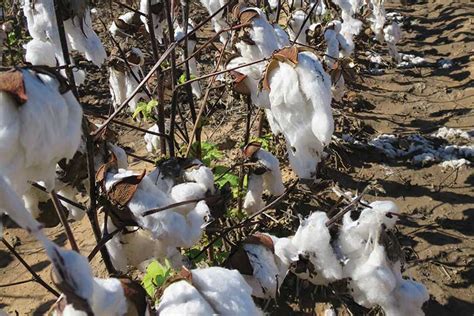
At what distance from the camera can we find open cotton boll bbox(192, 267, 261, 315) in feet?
3.10

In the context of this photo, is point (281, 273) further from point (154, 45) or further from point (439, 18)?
point (439, 18)

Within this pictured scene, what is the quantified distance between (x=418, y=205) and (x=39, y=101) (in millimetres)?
2422

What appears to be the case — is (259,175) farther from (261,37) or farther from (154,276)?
(154,276)

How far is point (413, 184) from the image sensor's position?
3027 mm

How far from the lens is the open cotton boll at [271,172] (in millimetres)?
2050

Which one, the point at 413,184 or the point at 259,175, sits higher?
the point at 259,175

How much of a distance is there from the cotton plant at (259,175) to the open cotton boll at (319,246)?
24.1 inches

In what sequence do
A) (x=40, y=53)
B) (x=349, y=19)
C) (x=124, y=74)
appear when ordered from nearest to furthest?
(x=40, y=53) < (x=124, y=74) < (x=349, y=19)

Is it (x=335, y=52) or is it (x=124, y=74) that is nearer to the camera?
(x=124, y=74)

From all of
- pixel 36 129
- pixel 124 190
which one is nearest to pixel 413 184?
pixel 124 190

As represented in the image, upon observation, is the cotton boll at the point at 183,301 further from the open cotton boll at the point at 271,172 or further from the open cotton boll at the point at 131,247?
the open cotton boll at the point at 271,172

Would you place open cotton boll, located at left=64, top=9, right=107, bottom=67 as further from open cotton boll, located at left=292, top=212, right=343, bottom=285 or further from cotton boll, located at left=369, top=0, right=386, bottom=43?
cotton boll, located at left=369, top=0, right=386, bottom=43

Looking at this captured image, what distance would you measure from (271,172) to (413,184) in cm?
126

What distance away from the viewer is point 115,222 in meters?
1.32
